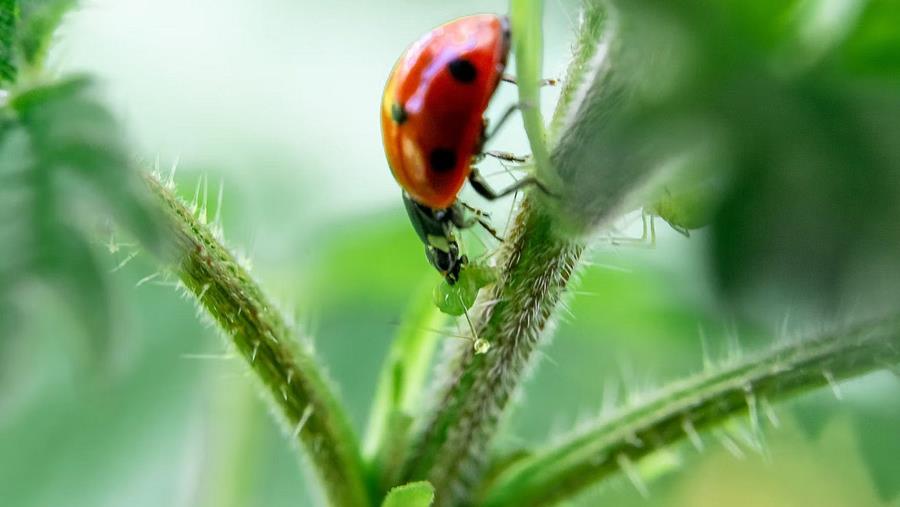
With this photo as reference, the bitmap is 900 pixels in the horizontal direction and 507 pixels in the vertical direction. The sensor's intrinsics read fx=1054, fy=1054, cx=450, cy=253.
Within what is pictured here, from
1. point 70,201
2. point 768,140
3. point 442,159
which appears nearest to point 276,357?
point 442,159

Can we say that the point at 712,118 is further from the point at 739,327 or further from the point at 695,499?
the point at 695,499

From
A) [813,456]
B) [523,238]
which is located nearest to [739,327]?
[523,238]

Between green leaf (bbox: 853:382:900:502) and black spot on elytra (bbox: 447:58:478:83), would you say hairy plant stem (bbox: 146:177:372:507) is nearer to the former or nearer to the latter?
black spot on elytra (bbox: 447:58:478:83)

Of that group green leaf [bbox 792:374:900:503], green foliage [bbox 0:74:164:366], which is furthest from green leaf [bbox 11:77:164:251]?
green leaf [bbox 792:374:900:503]

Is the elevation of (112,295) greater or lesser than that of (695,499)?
greater

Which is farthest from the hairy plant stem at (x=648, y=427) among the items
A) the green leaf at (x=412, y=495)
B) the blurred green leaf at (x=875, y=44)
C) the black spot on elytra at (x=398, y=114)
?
the blurred green leaf at (x=875, y=44)

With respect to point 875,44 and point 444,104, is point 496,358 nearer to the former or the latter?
point 444,104

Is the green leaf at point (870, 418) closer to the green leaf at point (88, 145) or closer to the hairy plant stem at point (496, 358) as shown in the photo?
the hairy plant stem at point (496, 358)

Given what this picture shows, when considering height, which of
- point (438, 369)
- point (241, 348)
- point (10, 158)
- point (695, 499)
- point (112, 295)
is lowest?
point (695, 499)
